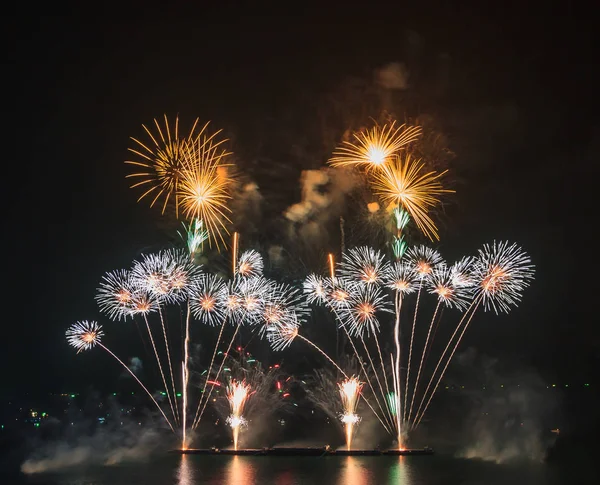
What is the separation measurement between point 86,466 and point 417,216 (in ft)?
54.8

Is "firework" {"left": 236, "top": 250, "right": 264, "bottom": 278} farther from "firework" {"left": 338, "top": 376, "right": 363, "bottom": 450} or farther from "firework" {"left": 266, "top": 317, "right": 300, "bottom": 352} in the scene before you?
"firework" {"left": 338, "top": 376, "right": 363, "bottom": 450}

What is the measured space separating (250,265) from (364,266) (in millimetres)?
4629

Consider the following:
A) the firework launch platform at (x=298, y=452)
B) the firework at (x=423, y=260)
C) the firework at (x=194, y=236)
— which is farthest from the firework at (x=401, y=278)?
the firework launch platform at (x=298, y=452)

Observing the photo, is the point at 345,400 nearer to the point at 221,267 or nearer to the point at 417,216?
the point at 221,267

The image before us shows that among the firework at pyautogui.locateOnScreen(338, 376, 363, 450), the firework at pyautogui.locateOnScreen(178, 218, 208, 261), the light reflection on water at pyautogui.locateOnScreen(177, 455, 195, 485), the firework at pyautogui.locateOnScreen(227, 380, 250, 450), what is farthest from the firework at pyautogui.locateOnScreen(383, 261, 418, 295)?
the light reflection on water at pyautogui.locateOnScreen(177, 455, 195, 485)

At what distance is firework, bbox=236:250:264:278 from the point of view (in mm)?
24672

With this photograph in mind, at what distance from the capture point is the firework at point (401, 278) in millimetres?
22688

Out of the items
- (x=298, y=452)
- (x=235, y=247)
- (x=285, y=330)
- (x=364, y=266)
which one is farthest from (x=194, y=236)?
(x=298, y=452)

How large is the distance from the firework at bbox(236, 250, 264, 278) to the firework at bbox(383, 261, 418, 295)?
4895mm

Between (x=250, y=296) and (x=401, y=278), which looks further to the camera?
(x=250, y=296)

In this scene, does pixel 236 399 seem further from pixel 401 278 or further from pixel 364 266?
pixel 401 278

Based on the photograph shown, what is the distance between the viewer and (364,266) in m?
22.4
